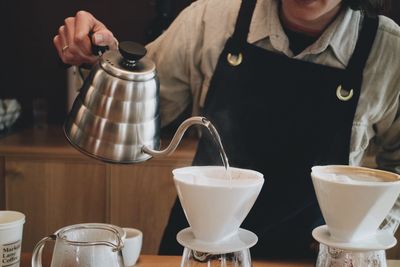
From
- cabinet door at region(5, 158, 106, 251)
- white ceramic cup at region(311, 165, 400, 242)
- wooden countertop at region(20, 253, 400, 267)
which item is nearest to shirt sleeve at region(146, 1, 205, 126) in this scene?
wooden countertop at region(20, 253, 400, 267)

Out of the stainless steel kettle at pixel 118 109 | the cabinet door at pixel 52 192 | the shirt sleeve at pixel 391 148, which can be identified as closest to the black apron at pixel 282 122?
the shirt sleeve at pixel 391 148

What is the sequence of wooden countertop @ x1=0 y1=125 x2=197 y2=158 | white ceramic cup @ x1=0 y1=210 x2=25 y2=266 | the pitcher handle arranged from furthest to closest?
wooden countertop @ x1=0 y1=125 x2=197 y2=158 < white ceramic cup @ x1=0 y1=210 x2=25 y2=266 < the pitcher handle

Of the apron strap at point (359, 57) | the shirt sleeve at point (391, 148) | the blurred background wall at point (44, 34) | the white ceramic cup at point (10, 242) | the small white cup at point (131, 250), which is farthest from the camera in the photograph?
the blurred background wall at point (44, 34)

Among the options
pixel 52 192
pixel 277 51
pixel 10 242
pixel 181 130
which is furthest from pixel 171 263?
pixel 52 192

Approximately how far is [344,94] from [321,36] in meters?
0.14

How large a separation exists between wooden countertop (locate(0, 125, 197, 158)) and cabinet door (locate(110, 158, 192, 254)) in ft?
0.39

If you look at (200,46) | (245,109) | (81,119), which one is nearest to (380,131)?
(245,109)

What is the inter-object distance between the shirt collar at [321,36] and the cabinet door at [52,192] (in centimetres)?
111

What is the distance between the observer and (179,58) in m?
1.27

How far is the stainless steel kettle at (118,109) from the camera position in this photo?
2.76 ft

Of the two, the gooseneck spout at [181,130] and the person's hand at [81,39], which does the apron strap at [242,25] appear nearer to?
the person's hand at [81,39]

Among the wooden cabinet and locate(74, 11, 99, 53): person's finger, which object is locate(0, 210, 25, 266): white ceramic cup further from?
the wooden cabinet

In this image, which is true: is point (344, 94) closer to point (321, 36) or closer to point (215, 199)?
point (321, 36)

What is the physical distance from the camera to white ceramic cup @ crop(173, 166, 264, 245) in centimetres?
66
